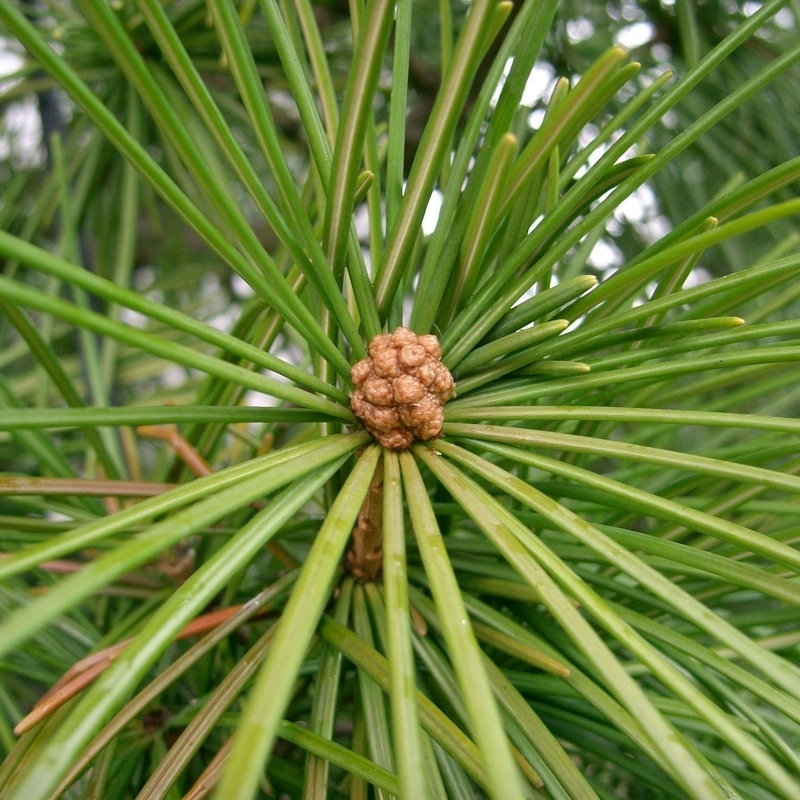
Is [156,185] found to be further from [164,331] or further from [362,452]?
[164,331]

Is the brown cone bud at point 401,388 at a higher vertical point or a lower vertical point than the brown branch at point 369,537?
higher

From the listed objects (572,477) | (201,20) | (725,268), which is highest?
(201,20)

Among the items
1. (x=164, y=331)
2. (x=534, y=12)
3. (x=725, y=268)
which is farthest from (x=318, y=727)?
(x=725, y=268)

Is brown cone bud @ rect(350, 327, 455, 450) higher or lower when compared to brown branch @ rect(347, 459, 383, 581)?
higher

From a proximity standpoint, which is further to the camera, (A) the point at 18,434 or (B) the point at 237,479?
(A) the point at 18,434

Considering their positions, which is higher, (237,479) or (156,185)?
(156,185)

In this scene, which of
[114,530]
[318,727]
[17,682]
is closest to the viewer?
[114,530]

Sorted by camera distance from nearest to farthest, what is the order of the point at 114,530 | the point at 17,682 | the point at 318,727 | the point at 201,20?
1. the point at 114,530
2. the point at 318,727
3. the point at 17,682
4. the point at 201,20
